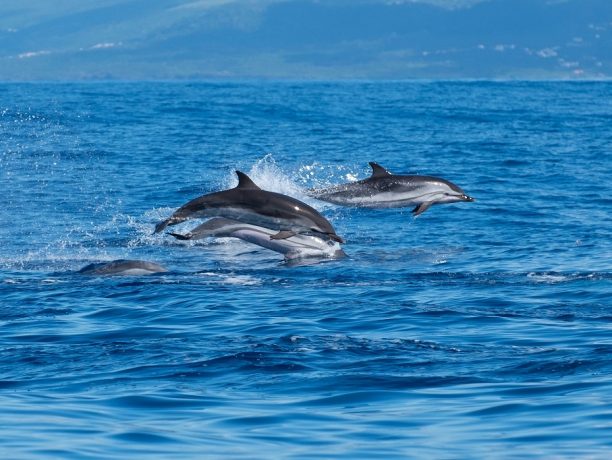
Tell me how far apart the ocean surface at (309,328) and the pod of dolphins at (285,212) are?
0.48m

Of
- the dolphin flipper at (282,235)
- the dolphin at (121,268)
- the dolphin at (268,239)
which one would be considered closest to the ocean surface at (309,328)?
the dolphin at (121,268)

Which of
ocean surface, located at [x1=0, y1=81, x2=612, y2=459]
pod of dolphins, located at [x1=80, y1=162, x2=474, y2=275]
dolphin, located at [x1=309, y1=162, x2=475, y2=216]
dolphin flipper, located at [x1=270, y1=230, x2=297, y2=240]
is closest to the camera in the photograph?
ocean surface, located at [x1=0, y1=81, x2=612, y2=459]

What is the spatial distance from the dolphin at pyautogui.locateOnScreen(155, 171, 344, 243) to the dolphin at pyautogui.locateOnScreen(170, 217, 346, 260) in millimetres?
1072

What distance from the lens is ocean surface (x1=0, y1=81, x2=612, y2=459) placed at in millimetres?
11578

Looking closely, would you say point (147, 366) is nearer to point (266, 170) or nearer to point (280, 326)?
point (280, 326)

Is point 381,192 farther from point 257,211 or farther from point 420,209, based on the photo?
A: point 257,211

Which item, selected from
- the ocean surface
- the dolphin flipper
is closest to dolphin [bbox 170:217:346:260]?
the ocean surface

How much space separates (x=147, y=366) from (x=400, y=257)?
9264mm

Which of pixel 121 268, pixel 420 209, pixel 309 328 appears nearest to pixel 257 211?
pixel 121 268

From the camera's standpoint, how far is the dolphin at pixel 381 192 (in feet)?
75.9

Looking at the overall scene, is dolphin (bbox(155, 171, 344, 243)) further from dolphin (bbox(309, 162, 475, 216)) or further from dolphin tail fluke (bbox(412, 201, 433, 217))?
dolphin tail fluke (bbox(412, 201, 433, 217))

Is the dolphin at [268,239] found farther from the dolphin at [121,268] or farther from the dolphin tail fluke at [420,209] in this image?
the dolphin tail fluke at [420,209]

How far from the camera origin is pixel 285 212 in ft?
66.9

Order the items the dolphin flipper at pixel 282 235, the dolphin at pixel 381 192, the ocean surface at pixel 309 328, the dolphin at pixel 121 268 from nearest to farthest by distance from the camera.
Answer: the ocean surface at pixel 309 328, the dolphin flipper at pixel 282 235, the dolphin at pixel 121 268, the dolphin at pixel 381 192
